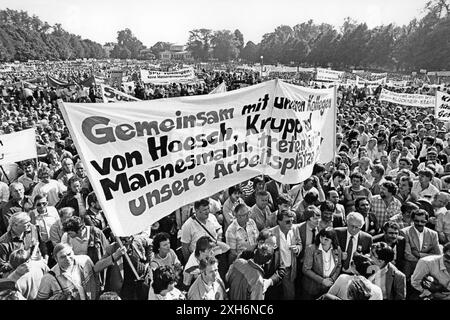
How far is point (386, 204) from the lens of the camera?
223 inches

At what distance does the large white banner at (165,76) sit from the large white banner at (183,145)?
14654 millimetres

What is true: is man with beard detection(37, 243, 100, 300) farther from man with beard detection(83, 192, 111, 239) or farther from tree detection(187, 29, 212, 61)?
tree detection(187, 29, 212, 61)

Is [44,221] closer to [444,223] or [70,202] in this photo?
[70,202]

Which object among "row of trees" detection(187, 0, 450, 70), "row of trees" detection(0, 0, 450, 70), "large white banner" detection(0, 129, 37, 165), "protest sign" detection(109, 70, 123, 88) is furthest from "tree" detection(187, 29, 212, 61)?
"large white banner" detection(0, 129, 37, 165)

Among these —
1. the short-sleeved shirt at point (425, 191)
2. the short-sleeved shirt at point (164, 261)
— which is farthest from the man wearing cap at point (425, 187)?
the short-sleeved shirt at point (164, 261)

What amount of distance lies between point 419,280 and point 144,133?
9.67 ft

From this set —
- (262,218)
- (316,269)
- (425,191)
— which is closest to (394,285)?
(316,269)

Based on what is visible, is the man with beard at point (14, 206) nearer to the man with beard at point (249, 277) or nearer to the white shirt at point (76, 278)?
the white shirt at point (76, 278)

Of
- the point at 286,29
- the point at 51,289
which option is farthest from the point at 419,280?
the point at 286,29

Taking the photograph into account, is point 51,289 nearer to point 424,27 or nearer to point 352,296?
point 352,296

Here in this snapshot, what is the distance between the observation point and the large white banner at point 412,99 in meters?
14.6

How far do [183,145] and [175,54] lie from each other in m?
149

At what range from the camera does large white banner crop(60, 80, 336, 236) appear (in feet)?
11.3

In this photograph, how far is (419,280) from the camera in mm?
4156
